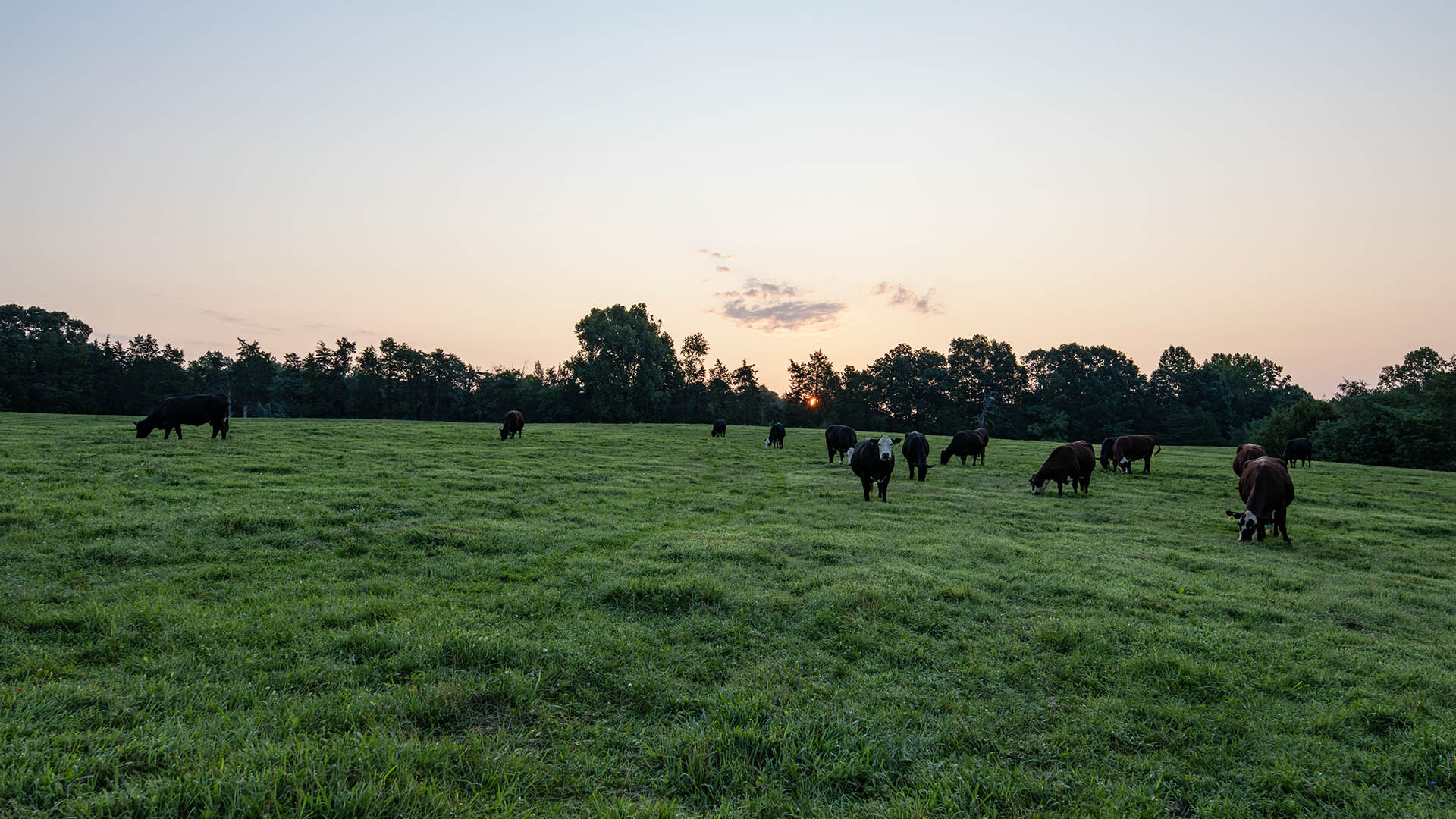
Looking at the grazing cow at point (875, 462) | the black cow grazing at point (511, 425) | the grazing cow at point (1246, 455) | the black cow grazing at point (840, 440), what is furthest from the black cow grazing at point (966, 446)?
the black cow grazing at point (511, 425)

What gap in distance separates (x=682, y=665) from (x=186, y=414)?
26.1m

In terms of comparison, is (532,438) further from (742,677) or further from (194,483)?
(742,677)

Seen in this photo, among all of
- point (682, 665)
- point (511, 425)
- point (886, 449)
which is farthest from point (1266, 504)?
point (511, 425)

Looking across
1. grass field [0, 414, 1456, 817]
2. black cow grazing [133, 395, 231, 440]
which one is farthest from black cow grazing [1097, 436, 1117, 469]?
black cow grazing [133, 395, 231, 440]

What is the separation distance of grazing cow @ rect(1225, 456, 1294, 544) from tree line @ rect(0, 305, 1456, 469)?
56628mm

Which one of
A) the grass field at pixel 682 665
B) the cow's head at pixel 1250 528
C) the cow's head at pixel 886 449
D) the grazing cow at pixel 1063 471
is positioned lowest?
the grass field at pixel 682 665

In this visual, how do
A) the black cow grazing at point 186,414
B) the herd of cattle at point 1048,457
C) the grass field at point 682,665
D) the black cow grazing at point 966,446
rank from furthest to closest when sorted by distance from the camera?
the black cow grazing at point 966,446, the black cow grazing at point 186,414, the herd of cattle at point 1048,457, the grass field at point 682,665

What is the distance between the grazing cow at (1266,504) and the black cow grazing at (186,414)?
3124 centimetres

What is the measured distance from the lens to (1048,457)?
78.8 feet

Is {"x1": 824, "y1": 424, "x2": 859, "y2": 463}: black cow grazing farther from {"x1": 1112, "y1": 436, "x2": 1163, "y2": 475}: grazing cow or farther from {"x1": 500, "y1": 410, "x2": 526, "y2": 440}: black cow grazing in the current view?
{"x1": 500, "y1": 410, "x2": 526, "y2": 440}: black cow grazing

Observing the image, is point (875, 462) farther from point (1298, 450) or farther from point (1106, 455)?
point (1298, 450)

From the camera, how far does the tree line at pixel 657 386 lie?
7250 centimetres

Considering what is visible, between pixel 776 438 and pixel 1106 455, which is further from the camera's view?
pixel 776 438

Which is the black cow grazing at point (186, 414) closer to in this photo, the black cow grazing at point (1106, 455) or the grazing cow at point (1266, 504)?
the grazing cow at point (1266, 504)
